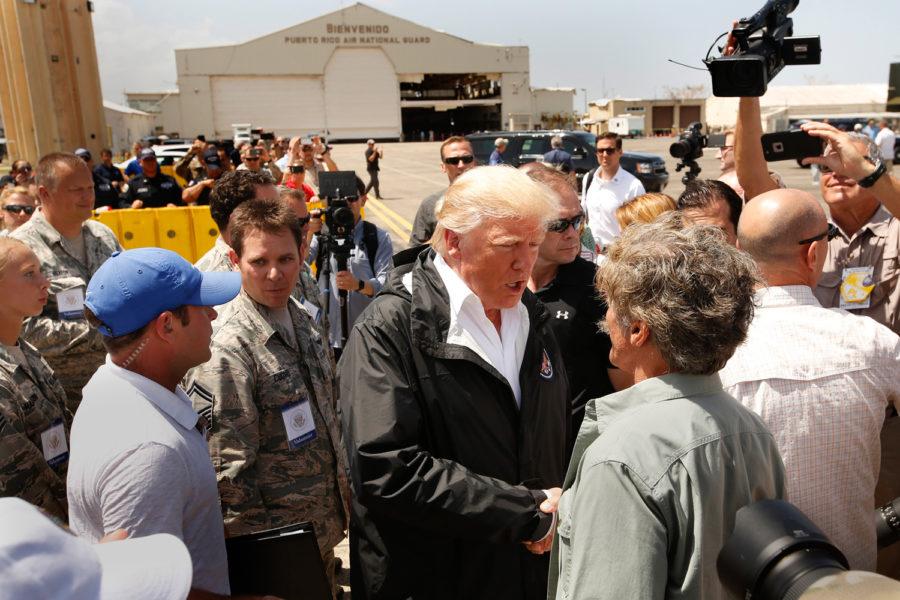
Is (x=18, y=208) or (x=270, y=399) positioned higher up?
(x=18, y=208)

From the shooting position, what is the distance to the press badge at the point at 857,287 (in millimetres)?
3377

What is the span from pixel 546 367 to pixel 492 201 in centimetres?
61

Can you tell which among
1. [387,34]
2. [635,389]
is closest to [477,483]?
[635,389]

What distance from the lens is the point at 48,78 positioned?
1413 cm

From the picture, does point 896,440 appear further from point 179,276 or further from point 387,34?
point 387,34

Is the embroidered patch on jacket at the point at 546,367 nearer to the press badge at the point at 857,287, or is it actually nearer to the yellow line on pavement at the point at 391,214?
the press badge at the point at 857,287

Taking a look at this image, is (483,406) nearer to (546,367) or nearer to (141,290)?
(546,367)

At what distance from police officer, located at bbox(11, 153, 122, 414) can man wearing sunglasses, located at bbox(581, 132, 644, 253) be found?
464cm

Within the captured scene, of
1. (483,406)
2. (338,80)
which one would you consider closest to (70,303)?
(483,406)

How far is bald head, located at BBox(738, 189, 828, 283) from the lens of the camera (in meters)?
2.16

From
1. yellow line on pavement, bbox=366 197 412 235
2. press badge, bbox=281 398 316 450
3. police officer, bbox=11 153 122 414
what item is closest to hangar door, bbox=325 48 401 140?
yellow line on pavement, bbox=366 197 412 235

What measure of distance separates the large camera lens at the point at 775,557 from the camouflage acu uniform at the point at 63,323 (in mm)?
3681

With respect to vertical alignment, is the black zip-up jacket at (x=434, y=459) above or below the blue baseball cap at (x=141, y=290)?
below

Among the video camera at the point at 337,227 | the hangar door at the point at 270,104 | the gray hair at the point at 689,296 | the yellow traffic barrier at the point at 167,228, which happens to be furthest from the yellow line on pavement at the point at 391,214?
the hangar door at the point at 270,104
